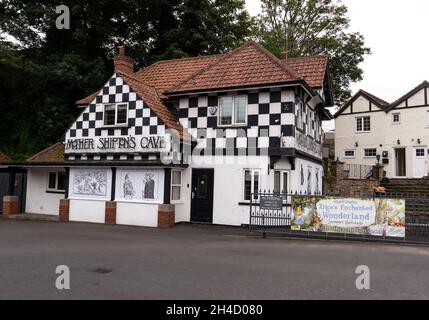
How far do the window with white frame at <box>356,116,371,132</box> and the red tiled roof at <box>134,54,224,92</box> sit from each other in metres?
18.6

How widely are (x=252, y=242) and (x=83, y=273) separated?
5805 millimetres

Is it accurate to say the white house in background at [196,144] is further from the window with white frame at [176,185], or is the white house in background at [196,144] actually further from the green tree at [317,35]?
the green tree at [317,35]

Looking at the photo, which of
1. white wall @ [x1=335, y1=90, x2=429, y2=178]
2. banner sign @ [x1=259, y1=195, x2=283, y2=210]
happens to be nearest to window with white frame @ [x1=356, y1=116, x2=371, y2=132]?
white wall @ [x1=335, y1=90, x2=429, y2=178]

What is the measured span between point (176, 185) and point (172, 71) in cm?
675

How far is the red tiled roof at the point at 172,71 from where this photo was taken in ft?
61.6

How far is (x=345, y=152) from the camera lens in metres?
33.8

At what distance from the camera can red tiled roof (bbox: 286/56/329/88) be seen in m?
17.2

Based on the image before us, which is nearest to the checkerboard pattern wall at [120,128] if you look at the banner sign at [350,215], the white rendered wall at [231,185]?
the white rendered wall at [231,185]

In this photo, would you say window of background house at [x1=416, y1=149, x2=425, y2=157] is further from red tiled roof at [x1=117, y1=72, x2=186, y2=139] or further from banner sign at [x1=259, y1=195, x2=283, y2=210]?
banner sign at [x1=259, y1=195, x2=283, y2=210]

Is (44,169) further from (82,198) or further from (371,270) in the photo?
(371,270)

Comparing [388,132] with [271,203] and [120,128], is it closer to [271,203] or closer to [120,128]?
[271,203]

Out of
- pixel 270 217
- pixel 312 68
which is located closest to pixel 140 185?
pixel 270 217

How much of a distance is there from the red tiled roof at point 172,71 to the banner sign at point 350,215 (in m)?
9.24

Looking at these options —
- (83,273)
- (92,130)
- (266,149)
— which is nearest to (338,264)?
(83,273)
